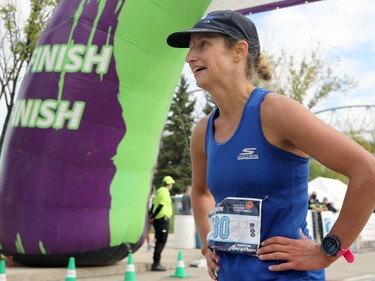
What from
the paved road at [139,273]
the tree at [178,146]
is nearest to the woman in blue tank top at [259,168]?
the paved road at [139,273]

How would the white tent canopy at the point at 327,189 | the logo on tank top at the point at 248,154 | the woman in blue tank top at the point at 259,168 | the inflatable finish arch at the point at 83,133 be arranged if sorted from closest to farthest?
the woman in blue tank top at the point at 259,168 → the logo on tank top at the point at 248,154 → the inflatable finish arch at the point at 83,133 → the white tent canopy at the point at 327,189

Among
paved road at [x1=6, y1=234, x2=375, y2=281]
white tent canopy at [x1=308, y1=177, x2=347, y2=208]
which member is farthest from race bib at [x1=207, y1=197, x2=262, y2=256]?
white tent canopy at [x1=308, y1=177, x2=347, y2=208]

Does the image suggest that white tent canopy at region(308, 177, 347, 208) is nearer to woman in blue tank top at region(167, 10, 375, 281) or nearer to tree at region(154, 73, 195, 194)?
tree at region(154, 73, 195, 194)

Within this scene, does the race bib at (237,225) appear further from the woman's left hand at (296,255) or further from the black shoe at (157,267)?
the black shoe at (157,267)

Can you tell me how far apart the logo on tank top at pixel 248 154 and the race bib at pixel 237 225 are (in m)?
0.15

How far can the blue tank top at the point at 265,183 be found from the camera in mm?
2227

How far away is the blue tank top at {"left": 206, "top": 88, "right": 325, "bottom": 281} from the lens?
7.30 feet

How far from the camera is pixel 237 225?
232 centimetres

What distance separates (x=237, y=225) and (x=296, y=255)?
256mm

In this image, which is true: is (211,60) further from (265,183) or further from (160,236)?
(160,236)

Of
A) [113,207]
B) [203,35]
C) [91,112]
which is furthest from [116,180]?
[203,35]

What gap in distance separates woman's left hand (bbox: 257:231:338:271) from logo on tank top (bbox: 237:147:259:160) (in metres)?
0.30

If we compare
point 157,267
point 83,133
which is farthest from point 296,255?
point 157,267

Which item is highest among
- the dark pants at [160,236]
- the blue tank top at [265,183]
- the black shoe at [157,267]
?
the blue tank top at [265,183]
